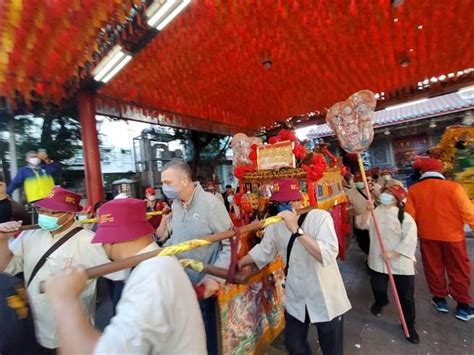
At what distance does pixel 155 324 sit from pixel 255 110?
7895mm

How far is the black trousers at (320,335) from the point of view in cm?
219

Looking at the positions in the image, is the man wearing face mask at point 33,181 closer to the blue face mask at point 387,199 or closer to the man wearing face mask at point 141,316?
the man wearing face mask at point 141,316

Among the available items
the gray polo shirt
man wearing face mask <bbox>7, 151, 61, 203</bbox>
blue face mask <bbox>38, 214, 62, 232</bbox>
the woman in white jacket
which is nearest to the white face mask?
man wearing face mask <bbox>7, 151, 61, 203</bbox>

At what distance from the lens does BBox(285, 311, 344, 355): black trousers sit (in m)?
2.19

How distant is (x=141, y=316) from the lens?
1031 millimetres

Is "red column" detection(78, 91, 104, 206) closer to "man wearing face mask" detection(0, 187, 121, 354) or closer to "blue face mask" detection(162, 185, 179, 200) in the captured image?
"man wearing face mask" detection(0, 187, 121, 354)

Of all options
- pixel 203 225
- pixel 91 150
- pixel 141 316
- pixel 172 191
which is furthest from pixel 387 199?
pixel 91 150

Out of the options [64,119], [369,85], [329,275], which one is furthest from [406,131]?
[64,119]

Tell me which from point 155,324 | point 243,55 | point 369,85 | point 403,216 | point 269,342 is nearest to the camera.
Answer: point 155,324

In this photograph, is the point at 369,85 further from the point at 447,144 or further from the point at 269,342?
the point at 269,342

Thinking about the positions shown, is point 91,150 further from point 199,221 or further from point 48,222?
point 199,221

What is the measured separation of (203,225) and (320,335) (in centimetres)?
141

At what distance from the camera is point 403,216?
132 inches

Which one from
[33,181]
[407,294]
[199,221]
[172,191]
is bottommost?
[407,294]
